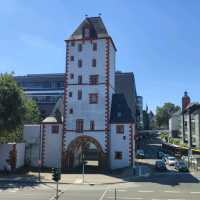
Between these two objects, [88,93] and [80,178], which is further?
[88,93]

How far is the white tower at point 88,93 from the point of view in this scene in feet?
181

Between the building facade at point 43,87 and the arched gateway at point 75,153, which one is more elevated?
the building facade at point 43,87

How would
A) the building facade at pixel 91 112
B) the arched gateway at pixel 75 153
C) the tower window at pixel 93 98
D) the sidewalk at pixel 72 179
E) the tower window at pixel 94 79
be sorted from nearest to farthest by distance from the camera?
1. the sidewalk at pixel 72 179
2. the arched gateway at pixel 75 153
3. the building facade at pixel 91 112
4. the tower window at pixel 93 98
5. the tower window at pixel 94 79

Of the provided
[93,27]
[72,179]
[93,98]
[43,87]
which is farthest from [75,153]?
[43,87]

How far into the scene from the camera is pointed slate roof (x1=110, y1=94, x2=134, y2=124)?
55.6 m

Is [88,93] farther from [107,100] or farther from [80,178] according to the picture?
[80,178]

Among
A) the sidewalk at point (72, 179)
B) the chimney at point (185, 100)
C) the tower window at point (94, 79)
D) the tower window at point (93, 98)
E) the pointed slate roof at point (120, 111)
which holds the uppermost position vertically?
the chimney at point (185, 100)

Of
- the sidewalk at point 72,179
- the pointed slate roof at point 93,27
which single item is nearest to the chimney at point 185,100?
the pointed slate roof at point 93,27

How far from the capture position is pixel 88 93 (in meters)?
56.2

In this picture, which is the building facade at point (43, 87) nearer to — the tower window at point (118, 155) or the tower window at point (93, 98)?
the tower window at point (93, 98)

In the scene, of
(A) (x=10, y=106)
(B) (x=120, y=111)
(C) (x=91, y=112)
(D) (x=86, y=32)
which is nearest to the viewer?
(A) (x=10, y=106)

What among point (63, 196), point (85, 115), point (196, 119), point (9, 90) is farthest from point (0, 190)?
point (196, 119)

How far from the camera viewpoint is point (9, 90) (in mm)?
51188

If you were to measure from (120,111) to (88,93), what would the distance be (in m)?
5.89
